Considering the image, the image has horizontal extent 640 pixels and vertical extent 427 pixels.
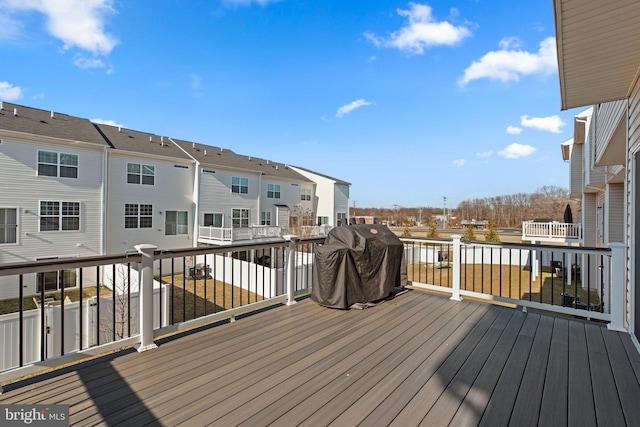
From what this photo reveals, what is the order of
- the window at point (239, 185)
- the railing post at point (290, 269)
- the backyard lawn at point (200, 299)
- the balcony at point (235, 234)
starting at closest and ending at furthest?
the railing post at point (290, 269)
the backyard lawn at point (200, 299)
the balcony at point (235, 234)
the window at point (239, 185)

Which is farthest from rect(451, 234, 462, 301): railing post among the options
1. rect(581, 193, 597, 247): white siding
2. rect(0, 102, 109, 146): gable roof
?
rect(0, 102, 109, 146): gable roof

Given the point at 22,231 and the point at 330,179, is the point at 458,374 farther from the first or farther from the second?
the point at 330,179

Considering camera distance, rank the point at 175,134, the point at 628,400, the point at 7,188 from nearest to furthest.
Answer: the point at 628,400 → the point at 7,188 → the point at 175,134

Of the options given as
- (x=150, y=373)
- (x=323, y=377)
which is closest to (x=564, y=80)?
(x=323, y=377)

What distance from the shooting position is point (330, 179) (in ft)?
73.8

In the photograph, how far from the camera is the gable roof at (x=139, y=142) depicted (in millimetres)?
13282

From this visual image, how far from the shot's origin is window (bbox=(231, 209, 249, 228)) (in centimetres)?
1700

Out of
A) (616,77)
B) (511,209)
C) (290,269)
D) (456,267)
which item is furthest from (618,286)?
(511,209)

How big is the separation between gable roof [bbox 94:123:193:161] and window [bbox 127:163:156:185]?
0.69 metres

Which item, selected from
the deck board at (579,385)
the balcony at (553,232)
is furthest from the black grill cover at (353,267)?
the balcony at (553,232)

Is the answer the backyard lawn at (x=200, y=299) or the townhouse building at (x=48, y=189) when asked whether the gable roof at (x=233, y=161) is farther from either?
the backyard lawn at (x=200, y=299)

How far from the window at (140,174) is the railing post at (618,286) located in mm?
15705

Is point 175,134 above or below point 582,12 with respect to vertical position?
above

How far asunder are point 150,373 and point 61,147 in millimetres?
13325
